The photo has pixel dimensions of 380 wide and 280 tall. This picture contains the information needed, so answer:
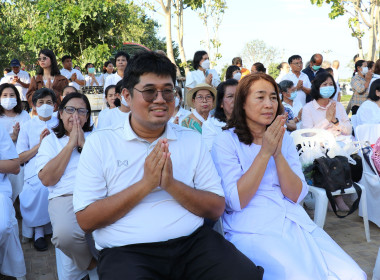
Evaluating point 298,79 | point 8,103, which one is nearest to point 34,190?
point 8,103

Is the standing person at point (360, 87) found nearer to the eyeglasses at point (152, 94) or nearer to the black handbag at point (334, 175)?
the black handbag at point (334, 175)

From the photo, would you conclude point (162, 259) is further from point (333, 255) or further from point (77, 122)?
point (77, 122)

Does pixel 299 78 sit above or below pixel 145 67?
below

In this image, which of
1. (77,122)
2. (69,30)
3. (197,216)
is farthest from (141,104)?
(69,30)

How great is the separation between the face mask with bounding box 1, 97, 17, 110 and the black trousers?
3605mm

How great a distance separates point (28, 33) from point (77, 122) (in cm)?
983

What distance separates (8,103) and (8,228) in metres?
2.53

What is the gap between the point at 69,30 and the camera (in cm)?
1191

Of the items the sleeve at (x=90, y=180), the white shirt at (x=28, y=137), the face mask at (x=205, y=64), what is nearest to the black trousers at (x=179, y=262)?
the sleeve at (x=90, y=180)

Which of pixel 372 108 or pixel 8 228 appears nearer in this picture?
pixel 8 228

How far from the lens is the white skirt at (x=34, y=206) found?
417 centimetres

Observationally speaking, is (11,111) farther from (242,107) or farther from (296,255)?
(296,255)

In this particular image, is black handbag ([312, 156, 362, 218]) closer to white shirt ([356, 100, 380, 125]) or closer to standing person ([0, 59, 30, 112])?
white shirt ([356, 100, 380, 125])

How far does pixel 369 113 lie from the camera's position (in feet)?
17.7
